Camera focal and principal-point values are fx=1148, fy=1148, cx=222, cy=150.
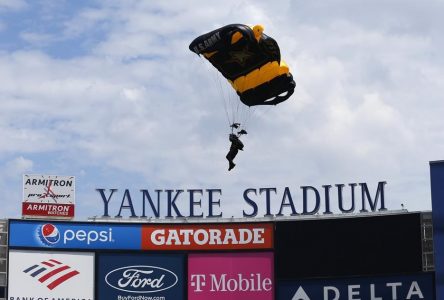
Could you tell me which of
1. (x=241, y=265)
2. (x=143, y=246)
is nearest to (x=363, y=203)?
(x=241, y=265)

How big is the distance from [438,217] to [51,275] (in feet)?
74.5

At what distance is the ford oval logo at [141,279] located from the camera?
6800cm

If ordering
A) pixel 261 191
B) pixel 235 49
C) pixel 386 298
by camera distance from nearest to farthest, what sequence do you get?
pixel 235 49 < pixel 386 298 < pixel 261 191

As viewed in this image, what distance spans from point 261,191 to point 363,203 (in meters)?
6.58

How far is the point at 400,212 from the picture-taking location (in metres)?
65.2

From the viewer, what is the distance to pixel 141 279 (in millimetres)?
68250

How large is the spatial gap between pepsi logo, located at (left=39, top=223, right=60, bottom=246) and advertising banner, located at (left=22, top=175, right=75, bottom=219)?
5.81 ft

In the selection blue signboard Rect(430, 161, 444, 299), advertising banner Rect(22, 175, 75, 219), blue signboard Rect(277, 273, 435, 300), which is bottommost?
blue signboard Rect(277, 273, 435, 300)

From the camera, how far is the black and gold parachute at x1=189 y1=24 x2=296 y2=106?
46.4 m

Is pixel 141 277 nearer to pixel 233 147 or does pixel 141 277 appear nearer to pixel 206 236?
pixel 206 236

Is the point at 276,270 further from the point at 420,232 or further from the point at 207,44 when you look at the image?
the point at 207,44

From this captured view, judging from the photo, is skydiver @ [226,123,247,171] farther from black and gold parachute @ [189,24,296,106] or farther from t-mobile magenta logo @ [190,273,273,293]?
t-mobile magenta logo @ [190,273,273,293]

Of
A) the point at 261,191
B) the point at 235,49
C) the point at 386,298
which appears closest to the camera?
the point at 235,49

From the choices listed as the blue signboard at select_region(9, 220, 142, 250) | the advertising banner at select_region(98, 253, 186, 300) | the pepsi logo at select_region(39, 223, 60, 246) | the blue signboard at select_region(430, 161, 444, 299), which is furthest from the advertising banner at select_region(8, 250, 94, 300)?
the blue signboard at select_region(430, 161, 444, 299)
